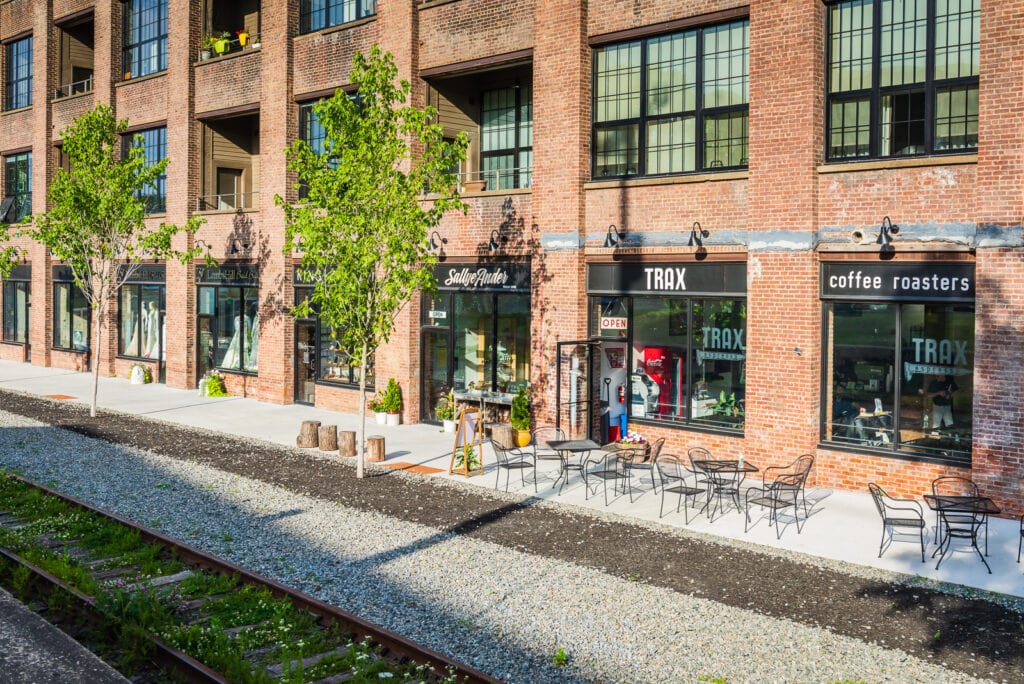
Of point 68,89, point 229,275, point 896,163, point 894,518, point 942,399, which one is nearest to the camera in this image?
point 894,518

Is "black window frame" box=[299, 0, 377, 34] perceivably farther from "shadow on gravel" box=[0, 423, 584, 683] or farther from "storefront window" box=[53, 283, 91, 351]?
"storefront window" box=[53, 283, 91, 351]

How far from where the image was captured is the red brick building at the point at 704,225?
48.1 ft

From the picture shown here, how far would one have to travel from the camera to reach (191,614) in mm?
9617

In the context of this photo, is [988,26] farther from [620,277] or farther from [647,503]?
[647,503]

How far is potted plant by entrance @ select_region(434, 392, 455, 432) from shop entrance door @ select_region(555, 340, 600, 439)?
3.01 meters

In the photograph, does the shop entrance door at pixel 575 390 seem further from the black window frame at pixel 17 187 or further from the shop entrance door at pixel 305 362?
the black window frame at pixel 17 187

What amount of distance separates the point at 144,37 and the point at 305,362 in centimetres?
1430

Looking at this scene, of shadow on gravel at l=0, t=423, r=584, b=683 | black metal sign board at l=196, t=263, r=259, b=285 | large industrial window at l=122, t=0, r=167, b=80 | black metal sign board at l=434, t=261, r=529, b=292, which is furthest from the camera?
large industrial window at l=122, t=0, r=167, b=80

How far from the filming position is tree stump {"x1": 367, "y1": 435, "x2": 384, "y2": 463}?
60.4ft

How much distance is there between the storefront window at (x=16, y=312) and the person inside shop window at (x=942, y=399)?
36440mm

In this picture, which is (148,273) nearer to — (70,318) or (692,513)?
(70,318)

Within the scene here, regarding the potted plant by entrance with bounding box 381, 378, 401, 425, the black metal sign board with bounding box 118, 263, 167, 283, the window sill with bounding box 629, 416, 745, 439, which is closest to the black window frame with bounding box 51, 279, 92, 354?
the black metal sign board with bounding box 118, 263, 167, 283

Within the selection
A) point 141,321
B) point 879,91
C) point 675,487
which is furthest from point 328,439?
point 141,321

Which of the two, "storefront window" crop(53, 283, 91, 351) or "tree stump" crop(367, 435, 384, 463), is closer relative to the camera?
"tree stump" crop(367, 435, 384, 463)
